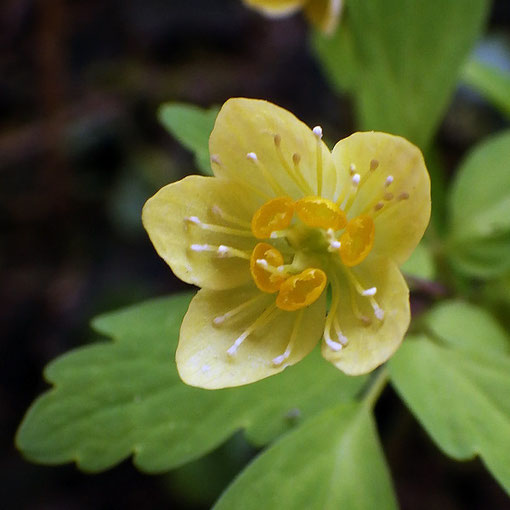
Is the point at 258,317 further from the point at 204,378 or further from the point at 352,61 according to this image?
the point at 352,61

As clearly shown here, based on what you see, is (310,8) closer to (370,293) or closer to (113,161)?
(370,293)

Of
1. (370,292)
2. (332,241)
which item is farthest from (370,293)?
(332,241)

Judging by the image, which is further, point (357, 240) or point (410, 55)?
point (410, 55)

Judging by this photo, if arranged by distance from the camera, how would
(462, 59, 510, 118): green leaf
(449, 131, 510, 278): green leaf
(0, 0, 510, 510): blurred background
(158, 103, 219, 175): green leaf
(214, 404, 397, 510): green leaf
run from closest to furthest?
1. (214, 404, 397, 510): green leaf
2. (158, 103, 219, 175): green leaf
3. (449, 131, 510, 278): green leaf
4. (462, 59, 510, 118): green leaf
5. (0, 0, 510, 510): blurred background

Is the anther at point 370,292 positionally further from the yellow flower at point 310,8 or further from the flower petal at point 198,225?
the yellow flower at point 310,8

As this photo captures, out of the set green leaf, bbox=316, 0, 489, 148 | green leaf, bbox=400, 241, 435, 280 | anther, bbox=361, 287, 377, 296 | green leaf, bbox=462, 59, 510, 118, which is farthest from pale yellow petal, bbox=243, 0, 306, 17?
anther, bbox=361, 287, 377, 296

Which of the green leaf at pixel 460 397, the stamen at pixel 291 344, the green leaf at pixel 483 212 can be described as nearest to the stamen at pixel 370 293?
the stamen at pixel 291 344

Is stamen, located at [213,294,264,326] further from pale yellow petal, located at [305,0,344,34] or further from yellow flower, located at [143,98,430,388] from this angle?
pale yellow petal, located at [305,0,344,34]

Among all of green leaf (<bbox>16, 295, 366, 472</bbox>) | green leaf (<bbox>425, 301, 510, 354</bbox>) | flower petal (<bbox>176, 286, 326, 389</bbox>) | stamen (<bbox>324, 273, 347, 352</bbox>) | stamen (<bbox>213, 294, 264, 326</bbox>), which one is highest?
stamen (<bbox>324, 273, 347, 352</bbox>)
